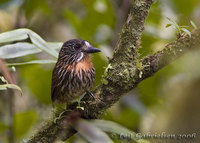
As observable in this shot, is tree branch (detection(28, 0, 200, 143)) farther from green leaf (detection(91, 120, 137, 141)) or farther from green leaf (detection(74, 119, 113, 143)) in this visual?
green leaf (detection(74, 119, 113, 143))

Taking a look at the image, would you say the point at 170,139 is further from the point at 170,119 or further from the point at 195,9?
the point at 195,9

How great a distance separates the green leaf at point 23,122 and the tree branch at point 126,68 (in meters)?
0.88

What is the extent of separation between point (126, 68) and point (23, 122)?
1.36m

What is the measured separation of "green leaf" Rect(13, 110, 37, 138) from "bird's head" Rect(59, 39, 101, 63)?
1.73 ft

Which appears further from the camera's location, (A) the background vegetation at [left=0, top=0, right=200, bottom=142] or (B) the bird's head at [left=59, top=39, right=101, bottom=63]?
(A) the background vegetation at [left=0, top=0, right=200, bottom=142]

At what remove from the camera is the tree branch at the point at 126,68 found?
2.06 metres

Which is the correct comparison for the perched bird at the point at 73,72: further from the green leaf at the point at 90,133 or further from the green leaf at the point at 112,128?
the green leaf at the point at 90,133

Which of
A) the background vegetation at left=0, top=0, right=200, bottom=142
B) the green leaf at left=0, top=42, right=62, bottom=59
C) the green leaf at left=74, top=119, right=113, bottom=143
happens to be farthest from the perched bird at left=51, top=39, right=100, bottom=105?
the green leaf at left=74, top=119, right=113, bottom=143

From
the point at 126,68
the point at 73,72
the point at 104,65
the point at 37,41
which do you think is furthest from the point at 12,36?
the point at 104,65

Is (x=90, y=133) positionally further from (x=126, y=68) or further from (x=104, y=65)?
(x=104, y=65)

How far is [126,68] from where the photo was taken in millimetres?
2174

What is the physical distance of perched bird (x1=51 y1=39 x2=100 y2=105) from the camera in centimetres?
291

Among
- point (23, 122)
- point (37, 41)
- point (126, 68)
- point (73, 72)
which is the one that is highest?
Answer: point (37, 41)

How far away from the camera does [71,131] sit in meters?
2.15
